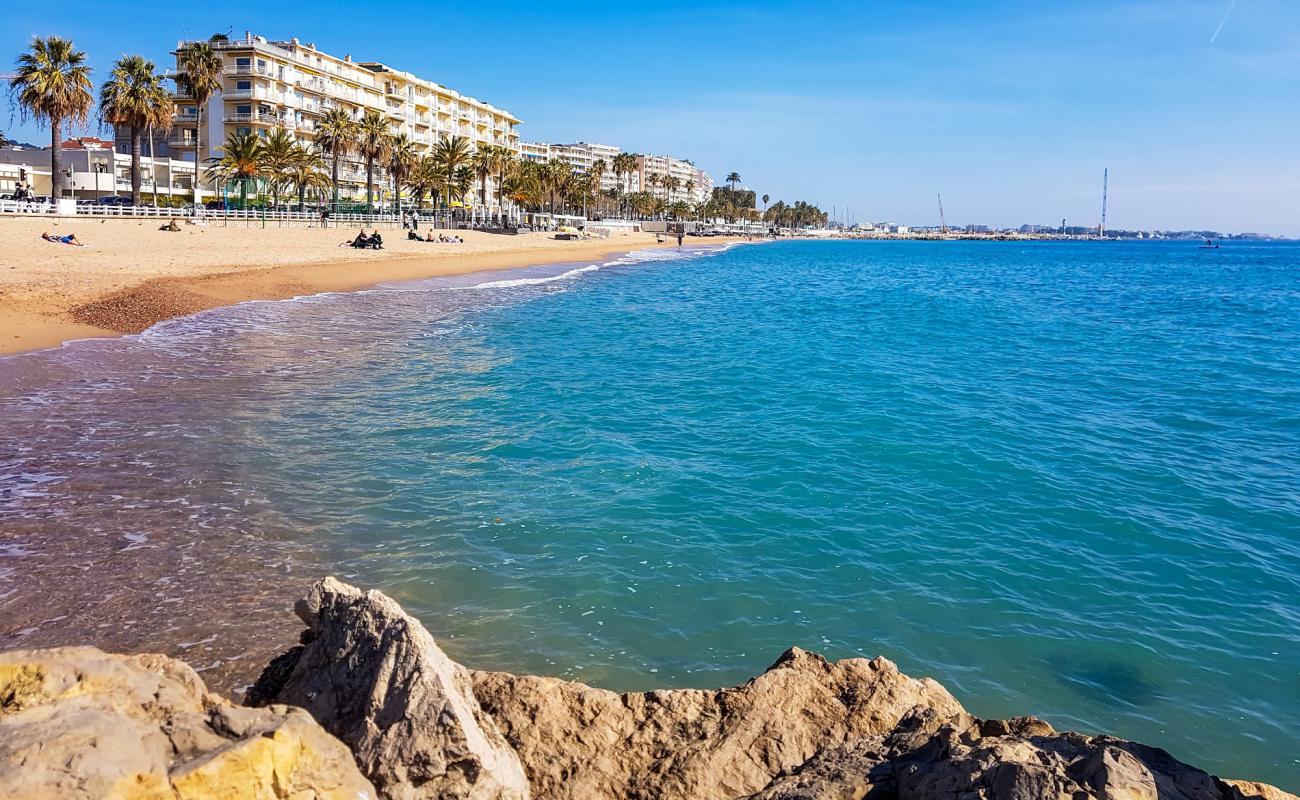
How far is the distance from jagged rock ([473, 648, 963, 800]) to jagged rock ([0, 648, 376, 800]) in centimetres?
124

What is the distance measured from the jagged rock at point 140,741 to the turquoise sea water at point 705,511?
333cm

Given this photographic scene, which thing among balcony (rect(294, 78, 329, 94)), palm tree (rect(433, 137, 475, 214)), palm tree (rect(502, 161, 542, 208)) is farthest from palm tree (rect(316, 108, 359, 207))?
palm tree (rect(502, 161, 542, 208))

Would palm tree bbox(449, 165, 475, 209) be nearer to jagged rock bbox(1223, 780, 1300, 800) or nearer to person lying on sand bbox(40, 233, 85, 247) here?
person lying on sand bbox(40, 233, 85, 247)

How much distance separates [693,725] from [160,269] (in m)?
34.3

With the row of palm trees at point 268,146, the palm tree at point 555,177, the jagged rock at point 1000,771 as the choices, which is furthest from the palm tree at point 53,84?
the palm tree at point 555,177

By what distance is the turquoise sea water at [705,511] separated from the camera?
7.28 m

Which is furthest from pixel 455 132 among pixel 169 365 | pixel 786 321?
pixel 169 365

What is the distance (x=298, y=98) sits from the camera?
8462 centimetres

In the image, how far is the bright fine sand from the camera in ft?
73.5

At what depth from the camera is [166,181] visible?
70.6m

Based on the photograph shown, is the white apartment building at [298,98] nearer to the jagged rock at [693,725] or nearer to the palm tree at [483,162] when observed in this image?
the palm tree at [483,162]

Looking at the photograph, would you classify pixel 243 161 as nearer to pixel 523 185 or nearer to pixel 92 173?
pixel 92 173

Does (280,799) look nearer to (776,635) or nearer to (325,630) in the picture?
(325,630)

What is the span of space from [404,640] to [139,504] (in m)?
7.27
